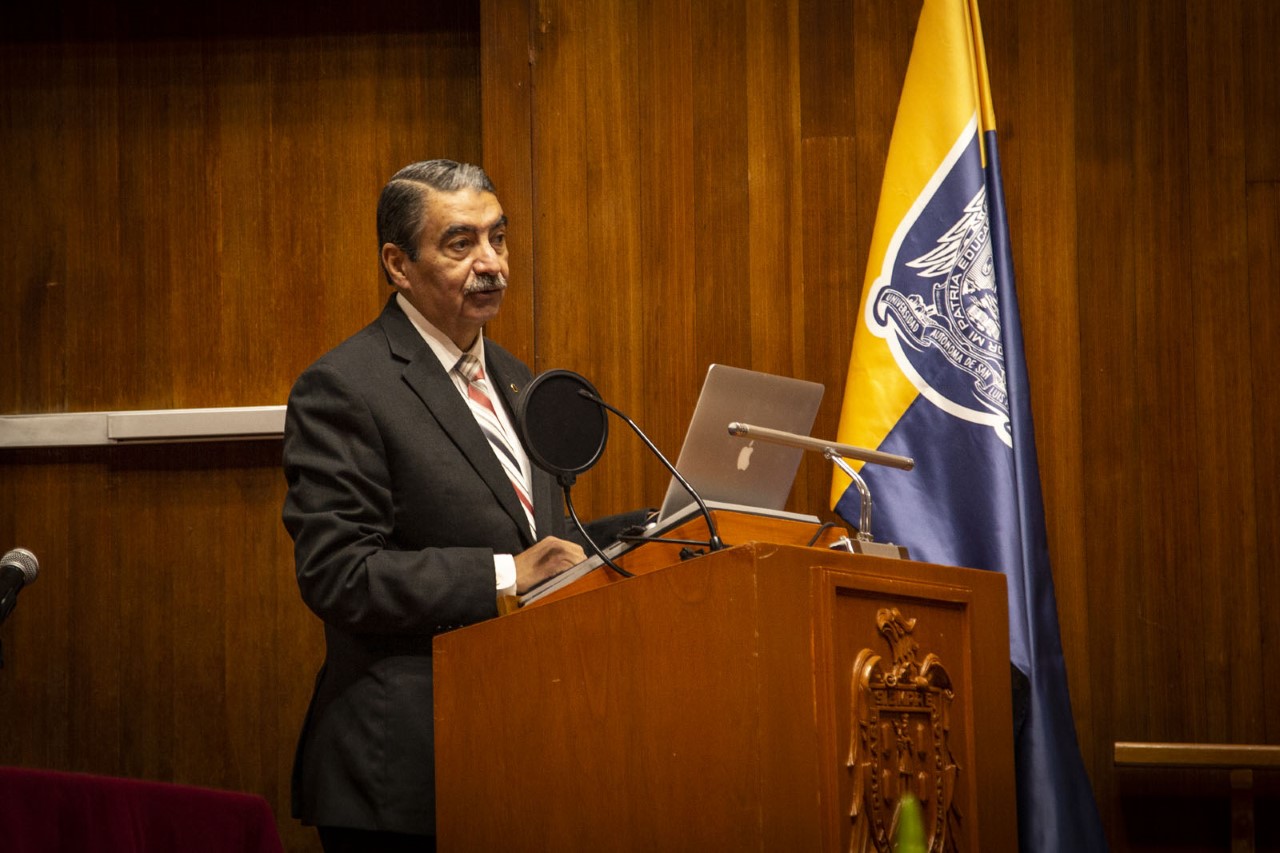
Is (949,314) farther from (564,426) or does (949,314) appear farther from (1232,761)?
(564,426)

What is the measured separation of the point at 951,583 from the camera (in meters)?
2.09

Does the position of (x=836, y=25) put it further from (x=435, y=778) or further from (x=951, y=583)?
(x=435, y=778)

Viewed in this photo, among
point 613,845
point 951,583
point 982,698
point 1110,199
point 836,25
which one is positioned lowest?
point 613,845

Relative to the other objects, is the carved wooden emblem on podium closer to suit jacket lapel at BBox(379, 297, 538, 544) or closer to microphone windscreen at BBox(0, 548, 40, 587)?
suit jacket lapel at BBox(379, 297, 538, 544)

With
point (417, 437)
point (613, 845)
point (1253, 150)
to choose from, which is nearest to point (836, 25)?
A: point (1253, 150)

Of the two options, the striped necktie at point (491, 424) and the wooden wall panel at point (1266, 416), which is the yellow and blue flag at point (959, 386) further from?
the striped necktie at point (491, 424)

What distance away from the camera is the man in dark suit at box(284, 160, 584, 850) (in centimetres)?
226

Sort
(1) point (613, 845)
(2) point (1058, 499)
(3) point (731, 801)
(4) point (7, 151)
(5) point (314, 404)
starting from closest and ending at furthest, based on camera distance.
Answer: (3) point (731, 801) → (1) point (613, 845) → (5) point (314, 404) → (2) point (1058, 499) → (4) point (7, 151)

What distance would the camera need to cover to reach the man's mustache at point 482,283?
2664mm

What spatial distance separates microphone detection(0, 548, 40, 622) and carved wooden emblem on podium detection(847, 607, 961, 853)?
3.67 ft

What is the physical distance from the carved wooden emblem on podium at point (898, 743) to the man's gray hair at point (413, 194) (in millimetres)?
1268

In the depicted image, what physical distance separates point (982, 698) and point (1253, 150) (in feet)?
7.17

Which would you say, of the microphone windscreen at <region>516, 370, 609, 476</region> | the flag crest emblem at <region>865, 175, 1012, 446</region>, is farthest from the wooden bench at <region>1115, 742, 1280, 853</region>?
the microphone windscreen at <region>516, 370, 609, 476</region>

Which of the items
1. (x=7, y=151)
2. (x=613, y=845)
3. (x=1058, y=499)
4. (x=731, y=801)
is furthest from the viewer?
(x=7, y=151)
